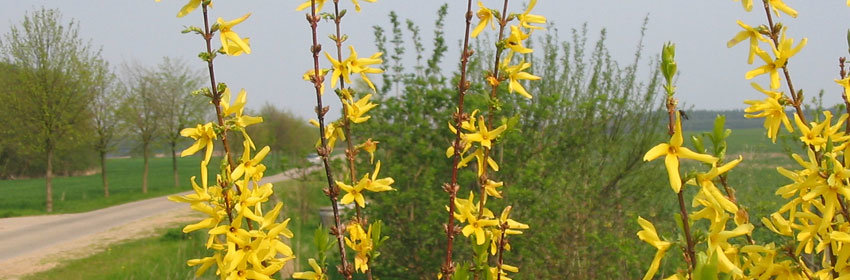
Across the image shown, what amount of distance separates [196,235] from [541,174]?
5702 millimetres

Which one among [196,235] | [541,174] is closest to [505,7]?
[541,174]

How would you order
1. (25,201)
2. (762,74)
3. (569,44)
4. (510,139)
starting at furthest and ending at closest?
(25,201) < (569,44) < (510,139) < (762,74)

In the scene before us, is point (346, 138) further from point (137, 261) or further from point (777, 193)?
point (137, 261)

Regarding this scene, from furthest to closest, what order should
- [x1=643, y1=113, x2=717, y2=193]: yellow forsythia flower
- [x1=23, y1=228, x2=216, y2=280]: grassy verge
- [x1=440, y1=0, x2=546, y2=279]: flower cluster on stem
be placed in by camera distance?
[x1=23, y1=228, x2=216, y2=280]: grassy verge < [x1=440, y1=0, x2=546, y2=279]: flower cluster on stem < [x1=643, y1=113, x2=717, y2=193]: yellow forsythia flower

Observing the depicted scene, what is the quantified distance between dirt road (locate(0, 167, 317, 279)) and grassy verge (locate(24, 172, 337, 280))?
1.46 ft

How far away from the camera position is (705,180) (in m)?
1.12

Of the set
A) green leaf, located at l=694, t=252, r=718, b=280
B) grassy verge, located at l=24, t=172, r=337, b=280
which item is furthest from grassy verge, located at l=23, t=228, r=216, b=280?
green leaf, located at l=694, t=252, r=718, b=280

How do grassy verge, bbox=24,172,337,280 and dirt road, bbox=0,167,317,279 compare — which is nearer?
grassy verge, bbox=24,172,337,280

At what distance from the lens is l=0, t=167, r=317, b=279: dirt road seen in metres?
9.58

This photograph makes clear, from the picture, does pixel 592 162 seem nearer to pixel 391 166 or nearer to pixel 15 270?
pixel 391 166

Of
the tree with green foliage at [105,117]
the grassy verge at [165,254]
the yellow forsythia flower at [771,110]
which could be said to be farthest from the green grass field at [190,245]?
the tree with green foliage at [105,117]

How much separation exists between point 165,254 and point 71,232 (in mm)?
4540

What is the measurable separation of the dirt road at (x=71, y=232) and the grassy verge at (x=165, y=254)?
445mm

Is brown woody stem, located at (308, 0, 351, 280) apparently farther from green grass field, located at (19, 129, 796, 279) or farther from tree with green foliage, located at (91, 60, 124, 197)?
tree with green foliage, located at (91, 60, 124, 197)
